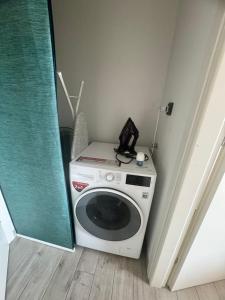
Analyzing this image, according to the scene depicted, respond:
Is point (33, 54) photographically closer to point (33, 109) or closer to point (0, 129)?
point (33, 109)

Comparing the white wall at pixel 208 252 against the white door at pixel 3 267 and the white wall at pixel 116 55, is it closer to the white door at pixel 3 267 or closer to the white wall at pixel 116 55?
the white wall at pixel 116 55

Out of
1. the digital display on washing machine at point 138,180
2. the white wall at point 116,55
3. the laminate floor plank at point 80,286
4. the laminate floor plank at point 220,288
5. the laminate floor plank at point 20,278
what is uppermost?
the white wall at point 116,55

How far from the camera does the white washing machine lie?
1.10m

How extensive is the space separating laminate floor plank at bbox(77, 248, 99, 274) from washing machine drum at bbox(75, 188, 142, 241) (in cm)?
24

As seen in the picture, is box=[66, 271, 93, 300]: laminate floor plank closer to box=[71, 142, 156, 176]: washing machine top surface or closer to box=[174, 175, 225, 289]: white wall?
box=[174, 175, 225, 289]: white wall

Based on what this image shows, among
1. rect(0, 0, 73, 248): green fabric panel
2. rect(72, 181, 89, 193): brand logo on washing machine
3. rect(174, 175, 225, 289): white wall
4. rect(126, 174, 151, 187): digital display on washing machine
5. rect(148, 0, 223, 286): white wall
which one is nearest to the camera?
rect(148, 0, 223, 286): white wall

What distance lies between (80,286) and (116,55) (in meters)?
1.88

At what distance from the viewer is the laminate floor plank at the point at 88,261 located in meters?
1.33

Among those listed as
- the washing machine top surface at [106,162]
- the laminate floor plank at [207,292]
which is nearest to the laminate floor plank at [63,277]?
the washing machine top surface at [106,162]

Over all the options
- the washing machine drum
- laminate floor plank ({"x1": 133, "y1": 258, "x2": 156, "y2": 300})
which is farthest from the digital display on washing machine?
laminate floor plank ({"x1": 133, "y1": 258, "x2": 156, "y2": 300})

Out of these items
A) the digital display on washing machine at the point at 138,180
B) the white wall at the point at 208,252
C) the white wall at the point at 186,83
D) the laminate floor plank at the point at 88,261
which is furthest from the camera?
the laminate floor plank at the point at 88,261

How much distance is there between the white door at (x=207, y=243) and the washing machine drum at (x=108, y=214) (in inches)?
13.9

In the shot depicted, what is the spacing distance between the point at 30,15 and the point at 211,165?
3.60ft

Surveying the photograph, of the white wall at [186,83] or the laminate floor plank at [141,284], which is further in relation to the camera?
the laminate floor plank at [141,284]
